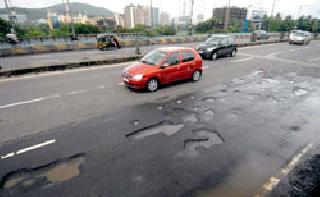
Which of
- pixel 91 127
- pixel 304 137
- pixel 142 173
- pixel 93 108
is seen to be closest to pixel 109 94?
pixel 93 108

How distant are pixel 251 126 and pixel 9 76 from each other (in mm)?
12364

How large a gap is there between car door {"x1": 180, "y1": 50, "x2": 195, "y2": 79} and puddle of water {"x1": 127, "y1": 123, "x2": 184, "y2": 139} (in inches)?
178

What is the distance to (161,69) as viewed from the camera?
9016mm

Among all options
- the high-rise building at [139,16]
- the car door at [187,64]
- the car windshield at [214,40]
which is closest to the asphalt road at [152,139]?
the car door at [187,64]

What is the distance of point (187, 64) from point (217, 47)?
8806 mm

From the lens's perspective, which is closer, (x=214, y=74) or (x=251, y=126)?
(x=251, y=126)

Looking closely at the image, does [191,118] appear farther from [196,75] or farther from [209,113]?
[196,75]

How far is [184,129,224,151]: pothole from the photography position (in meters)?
4.96

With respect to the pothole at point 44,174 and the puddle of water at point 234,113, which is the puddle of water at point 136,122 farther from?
the puddle of water at point 234,113

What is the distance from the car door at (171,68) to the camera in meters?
9.17

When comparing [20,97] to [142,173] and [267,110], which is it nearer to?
[142,173]

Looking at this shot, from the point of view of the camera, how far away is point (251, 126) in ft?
19.7

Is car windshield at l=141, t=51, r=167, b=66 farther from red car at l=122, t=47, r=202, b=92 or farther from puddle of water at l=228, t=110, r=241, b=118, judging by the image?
puddle of water at l=228, t=110, r=241, b=118

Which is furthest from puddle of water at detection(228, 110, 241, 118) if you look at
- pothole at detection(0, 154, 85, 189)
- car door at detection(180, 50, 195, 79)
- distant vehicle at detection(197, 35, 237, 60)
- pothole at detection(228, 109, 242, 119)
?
distant vehicle at detection(197, 35, 237, 60)
